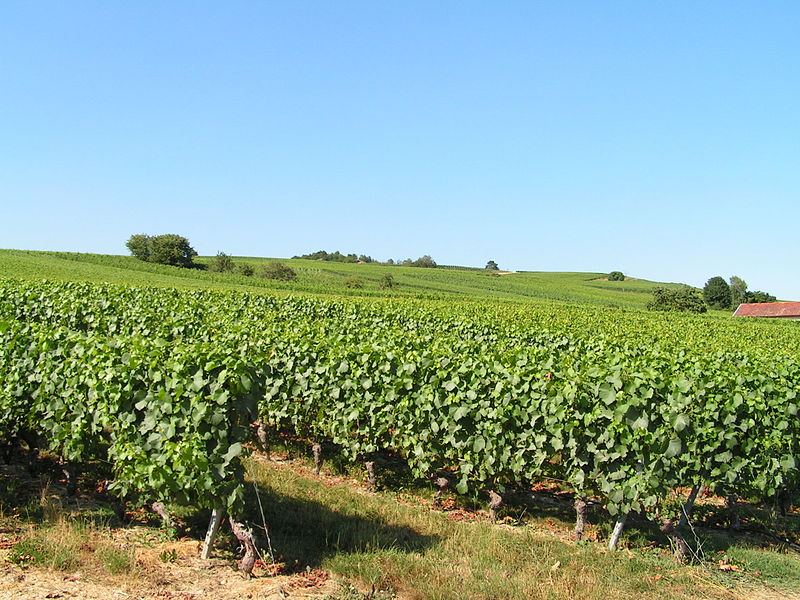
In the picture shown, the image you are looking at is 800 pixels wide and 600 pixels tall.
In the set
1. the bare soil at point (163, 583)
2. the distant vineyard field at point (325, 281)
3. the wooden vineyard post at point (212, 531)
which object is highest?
the distant vineyard field at point (325, 281)

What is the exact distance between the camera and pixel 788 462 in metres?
8.16

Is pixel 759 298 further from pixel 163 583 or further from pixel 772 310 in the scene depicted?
pixel 163 583

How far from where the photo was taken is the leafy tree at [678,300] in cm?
7194

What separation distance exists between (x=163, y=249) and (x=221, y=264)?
273 inches

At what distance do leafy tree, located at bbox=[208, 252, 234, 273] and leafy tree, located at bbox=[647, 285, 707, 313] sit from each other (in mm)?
50165

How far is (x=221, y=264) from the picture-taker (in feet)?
249

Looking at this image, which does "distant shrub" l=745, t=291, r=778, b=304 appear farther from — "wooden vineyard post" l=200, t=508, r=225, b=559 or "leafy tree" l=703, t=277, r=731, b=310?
"wooden vineyard post" l=200, t=508, r=225, b=559

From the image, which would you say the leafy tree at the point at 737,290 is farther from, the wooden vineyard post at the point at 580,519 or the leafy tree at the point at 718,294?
the wooden vineyard post at the point at 580,519

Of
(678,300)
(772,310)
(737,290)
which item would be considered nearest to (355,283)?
(678,300)

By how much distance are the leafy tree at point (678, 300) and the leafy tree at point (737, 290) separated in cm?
3584

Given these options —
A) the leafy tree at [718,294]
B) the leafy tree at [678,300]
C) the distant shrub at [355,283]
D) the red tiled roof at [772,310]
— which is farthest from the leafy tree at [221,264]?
the leafy tree at [718,294]

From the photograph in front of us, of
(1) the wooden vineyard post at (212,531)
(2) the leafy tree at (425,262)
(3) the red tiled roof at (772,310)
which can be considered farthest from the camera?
(2) the leafy tree at (425,262)

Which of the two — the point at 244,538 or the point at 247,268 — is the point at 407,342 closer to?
the point at 244,538

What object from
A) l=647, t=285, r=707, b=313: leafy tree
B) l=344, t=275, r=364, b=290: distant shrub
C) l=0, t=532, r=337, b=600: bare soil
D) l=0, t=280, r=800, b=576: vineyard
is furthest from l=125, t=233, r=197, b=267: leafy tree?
l=0, t=532, r=337, b=600: bare soil
